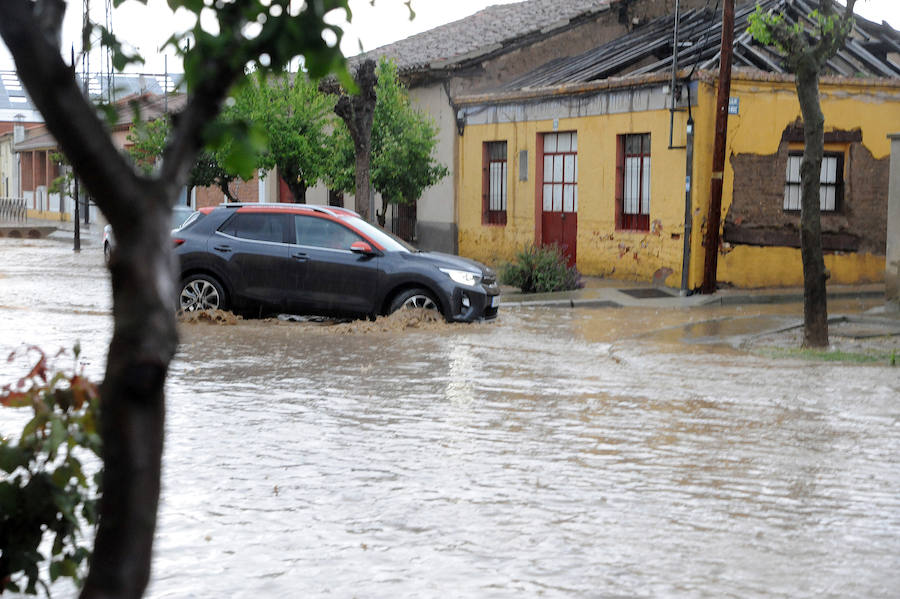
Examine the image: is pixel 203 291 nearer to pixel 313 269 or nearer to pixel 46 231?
pixel 313 269

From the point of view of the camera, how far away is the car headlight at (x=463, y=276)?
50.9 feet

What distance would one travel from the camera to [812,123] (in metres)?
14.5

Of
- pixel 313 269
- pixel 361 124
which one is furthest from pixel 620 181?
pixel 313 269

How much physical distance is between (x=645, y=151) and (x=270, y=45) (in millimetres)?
21174

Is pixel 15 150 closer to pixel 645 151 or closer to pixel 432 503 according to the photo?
pixel 645 151

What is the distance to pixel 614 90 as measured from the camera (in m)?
24.1

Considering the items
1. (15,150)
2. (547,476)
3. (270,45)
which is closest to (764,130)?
(547,476)

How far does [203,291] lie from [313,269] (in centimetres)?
154

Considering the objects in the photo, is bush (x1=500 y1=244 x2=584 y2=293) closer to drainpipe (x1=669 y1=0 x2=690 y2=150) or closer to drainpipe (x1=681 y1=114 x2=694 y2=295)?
drainpipe (x1=681 y1=114 x2=694 y2=295)

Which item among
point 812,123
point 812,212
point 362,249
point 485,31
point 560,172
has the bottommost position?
point 362,249

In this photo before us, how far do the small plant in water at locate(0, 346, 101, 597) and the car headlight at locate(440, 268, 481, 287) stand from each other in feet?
36.1

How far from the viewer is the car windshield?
1586 centimetres

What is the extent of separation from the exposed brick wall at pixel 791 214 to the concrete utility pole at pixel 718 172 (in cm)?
82

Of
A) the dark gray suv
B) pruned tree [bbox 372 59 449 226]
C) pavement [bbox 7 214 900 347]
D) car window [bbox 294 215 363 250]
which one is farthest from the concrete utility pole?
car window [bbox 294 215 363 250]
